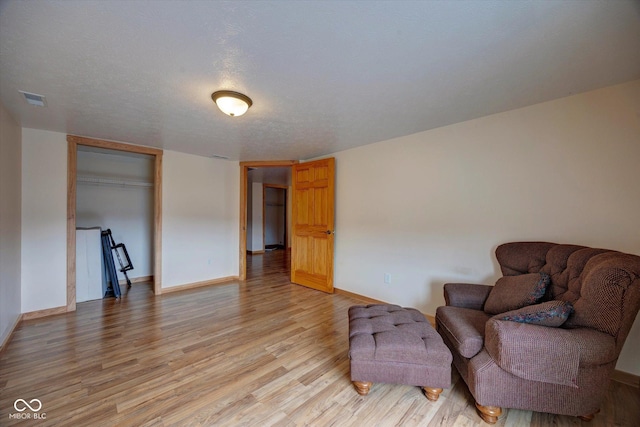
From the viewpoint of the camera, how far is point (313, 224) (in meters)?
4.14

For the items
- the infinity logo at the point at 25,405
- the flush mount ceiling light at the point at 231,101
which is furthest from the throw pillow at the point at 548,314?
the infinity logo at the point at 25,405

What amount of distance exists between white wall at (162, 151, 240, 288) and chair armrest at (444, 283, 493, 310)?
3.64 m

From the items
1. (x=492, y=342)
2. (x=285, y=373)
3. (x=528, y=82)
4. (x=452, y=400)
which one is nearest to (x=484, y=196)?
(x=528, y=82)

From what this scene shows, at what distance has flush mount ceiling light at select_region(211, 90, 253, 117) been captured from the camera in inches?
77.2

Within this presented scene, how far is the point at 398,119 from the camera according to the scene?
2.55 m

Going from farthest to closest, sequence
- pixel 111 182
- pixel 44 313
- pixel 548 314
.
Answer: pixel 111 182 < pixel 44 313 < pixel 548 314

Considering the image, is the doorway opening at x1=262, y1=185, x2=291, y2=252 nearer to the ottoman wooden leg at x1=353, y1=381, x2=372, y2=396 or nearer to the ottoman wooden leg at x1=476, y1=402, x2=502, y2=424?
the ottoman wooden leg at x1=353, y1=381, x2=372, y2=396

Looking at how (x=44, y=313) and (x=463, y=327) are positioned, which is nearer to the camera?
(x=463, y=327)

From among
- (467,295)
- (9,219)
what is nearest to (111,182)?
(9,219)

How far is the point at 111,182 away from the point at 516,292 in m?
5.54

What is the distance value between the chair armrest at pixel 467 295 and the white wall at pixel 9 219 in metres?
3.99

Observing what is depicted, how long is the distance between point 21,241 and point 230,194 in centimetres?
257

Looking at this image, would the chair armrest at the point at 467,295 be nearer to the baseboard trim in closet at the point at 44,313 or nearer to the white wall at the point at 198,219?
the white wall at the point at 198,219

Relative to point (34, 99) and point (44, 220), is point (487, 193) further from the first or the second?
point (44, 220)
